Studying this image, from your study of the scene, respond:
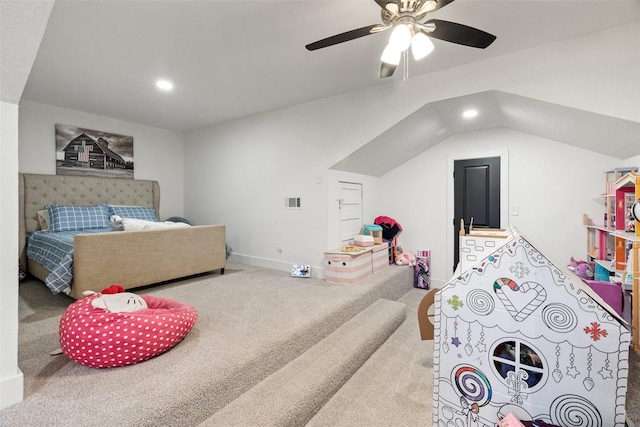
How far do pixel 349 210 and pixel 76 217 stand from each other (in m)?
3.49

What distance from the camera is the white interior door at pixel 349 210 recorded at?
154 inches

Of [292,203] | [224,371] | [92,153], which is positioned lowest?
[224,371]

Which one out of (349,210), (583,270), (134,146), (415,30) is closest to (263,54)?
(415,30)

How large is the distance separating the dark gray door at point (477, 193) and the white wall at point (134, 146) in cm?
459

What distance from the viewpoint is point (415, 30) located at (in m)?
1.74

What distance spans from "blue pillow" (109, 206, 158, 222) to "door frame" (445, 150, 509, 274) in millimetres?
4257

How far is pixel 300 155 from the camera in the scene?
3.93 metres

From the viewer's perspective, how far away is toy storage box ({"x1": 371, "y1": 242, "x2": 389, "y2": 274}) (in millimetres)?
3797

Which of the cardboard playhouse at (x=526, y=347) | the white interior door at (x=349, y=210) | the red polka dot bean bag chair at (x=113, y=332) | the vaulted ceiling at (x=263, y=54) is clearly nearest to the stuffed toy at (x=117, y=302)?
the red polka dot bean bag chair at (x=113, y=332)

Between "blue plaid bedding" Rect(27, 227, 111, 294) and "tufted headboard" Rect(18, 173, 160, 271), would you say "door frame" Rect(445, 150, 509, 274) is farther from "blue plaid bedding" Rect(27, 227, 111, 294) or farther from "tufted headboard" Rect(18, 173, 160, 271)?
"tufted headboard" Rect(18, 173, 160, 271)

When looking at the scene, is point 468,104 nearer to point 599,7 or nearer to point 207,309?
point 599,7

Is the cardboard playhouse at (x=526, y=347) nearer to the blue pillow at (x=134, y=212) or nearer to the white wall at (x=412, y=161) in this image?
the white wall at (x=412, y=161)

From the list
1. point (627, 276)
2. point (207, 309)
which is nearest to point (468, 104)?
point (627, 276)

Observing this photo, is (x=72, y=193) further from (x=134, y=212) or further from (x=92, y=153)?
A: (x=134, y=212)
